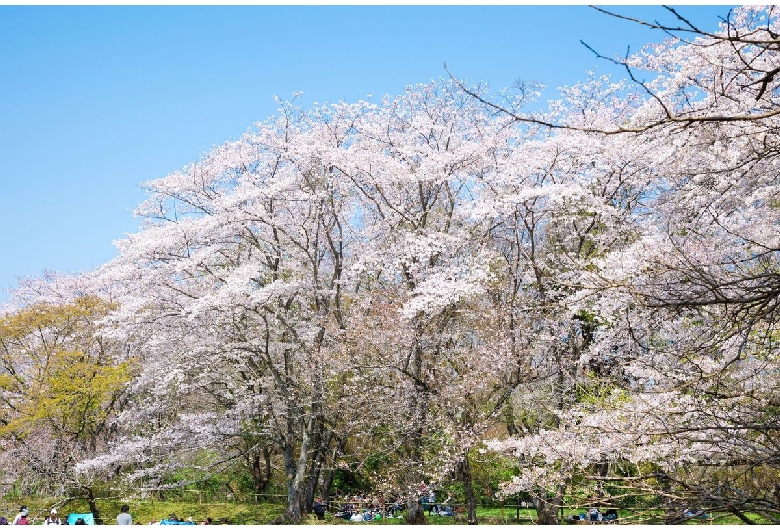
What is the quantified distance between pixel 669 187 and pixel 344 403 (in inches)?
323

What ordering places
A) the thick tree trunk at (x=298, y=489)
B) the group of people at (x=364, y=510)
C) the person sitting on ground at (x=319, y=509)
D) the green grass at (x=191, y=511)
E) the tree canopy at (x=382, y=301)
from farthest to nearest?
the green grass at (x=191, y=511) < the person sitting on ground at (x=319, y=509) < the thick tree trunk at (x=298, y=489) < the group of people at (x=364, y=510) < the tree canopy at (x=382, y=301)

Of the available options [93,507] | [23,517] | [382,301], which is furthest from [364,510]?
[93,507]

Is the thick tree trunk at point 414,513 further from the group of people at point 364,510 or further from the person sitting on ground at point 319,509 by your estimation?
the person sitting on ground at point 319,509

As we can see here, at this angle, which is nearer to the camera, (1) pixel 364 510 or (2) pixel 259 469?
(1) pixel 364 510

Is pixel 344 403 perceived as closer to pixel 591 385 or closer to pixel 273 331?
pixel 273 331

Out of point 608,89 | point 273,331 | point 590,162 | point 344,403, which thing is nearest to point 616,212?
point 590,162

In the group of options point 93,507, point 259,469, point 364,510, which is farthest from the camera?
point 259,469

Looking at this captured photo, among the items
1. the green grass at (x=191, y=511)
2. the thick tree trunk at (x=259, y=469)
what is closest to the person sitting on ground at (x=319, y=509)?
the green grass at (x=191, y=511)

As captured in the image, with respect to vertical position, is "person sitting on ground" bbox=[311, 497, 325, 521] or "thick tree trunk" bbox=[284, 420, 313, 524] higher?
"thick tree trunk" bbox=[284, 420, 313, 524]

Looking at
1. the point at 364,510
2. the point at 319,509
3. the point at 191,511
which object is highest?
the point at 364,510

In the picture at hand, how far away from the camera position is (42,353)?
15828 mm

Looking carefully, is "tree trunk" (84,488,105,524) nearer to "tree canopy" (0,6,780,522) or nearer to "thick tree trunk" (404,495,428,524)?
"tree canopy" (0,6,780,522)

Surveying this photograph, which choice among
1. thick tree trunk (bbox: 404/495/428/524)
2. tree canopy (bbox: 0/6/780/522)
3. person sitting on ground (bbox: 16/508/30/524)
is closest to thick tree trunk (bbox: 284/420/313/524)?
tree canopy (bbox: 0/6/780/522)

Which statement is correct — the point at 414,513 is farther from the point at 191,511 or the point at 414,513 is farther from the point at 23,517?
the point at 23,517
